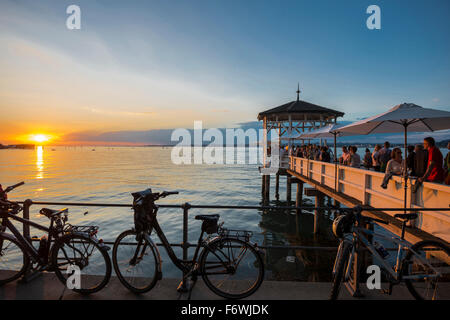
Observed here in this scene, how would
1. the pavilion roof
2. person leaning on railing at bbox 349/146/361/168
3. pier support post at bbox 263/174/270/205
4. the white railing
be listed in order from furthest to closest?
pier support post at bbox 263/174/270/205
the pavilion roof
person leaning on railing at bbox 349/146/361/168
the white railing

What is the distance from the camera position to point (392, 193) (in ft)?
22.9

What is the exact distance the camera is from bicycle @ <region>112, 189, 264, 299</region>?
3283 mm

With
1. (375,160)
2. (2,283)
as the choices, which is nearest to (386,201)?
(375,160)

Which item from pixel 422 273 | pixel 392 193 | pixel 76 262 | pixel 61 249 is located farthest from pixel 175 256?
pixel 392 193

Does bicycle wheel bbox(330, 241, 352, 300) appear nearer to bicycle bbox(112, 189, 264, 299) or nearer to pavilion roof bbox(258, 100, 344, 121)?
bicycle bbox(112, 189, 264, 299)

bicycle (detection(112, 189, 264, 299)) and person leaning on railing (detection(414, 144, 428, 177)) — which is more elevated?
person leaning on railing (detection(414, 144, 428, 177))

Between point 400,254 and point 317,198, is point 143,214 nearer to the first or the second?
point 400,254

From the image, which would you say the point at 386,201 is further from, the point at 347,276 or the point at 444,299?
the point at 347,276

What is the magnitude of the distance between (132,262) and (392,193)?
6.89 meters

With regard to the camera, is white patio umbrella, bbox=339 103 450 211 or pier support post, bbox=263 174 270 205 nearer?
white patio umbrella, bbox=339 103 450 211

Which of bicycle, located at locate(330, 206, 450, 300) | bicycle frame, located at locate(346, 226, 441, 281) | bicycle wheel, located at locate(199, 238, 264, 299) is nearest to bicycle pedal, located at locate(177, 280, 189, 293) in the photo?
bicycle wheel, located at locate(199, 238, 264, 299)

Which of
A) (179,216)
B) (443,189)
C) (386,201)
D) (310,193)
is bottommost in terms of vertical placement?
(179,216)

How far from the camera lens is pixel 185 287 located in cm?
352
